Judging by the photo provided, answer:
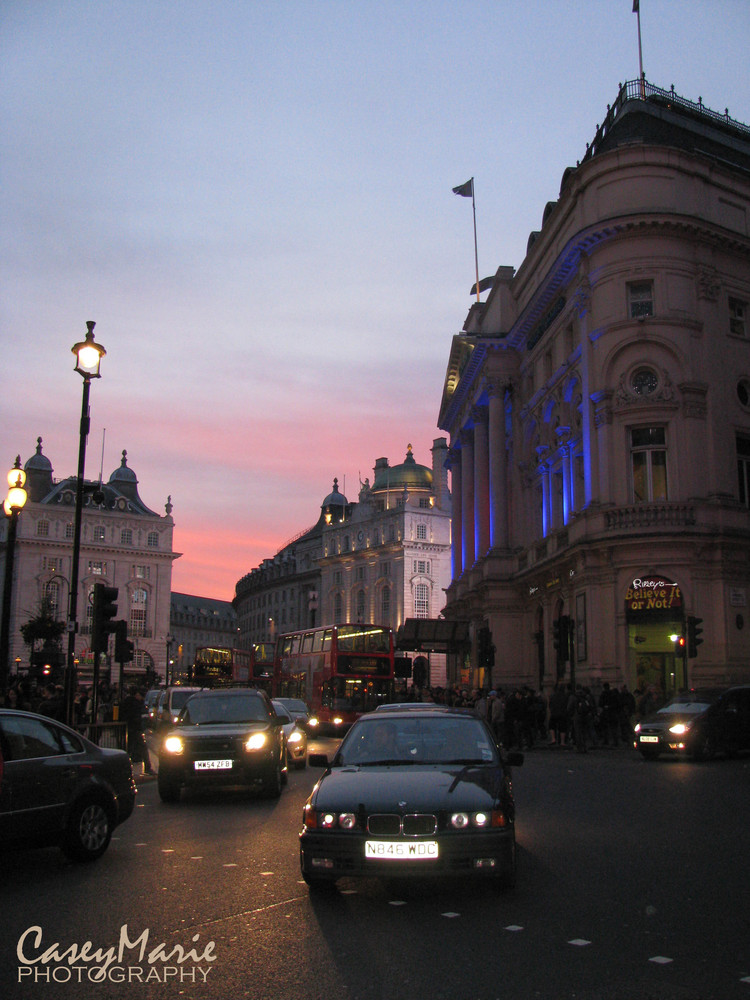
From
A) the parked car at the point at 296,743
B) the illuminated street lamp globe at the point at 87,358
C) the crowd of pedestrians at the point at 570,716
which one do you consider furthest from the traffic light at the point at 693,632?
the illuminated street lamp globe at the point at 87,358

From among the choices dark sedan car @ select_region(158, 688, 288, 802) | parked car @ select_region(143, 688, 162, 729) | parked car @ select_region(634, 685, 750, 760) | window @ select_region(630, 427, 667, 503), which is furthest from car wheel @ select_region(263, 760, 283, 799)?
window @ select_region(630, 427, 667, 503)

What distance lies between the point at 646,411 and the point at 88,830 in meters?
28.6

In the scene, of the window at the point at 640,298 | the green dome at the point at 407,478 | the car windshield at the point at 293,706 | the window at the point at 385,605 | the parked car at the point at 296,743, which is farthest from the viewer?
the green dome at the point at 407,478

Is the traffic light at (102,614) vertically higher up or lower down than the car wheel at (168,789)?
higher up

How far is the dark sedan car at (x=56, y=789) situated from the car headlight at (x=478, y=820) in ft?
12.6

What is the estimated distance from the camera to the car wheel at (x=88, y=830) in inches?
368

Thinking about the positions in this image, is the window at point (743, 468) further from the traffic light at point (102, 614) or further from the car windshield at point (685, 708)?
the traffic light at point (102, 614)

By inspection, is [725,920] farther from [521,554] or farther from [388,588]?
[388,588]

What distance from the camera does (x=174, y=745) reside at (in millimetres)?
14812

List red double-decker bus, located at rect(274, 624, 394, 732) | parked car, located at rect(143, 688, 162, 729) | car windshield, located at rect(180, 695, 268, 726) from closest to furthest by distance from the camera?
car windshield, located at rect(180, 695, 268, 726)
parked car, located at rect(143, 688, 162, 729)
red double-decker bus, located at rect(274, 624, 394, 732)

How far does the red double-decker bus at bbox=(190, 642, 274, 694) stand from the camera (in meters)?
47.0

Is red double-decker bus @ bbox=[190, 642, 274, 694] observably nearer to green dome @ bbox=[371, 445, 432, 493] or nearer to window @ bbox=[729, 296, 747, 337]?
window @ bbox=[729, 296, 747, 337]

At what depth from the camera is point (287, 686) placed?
132 ft

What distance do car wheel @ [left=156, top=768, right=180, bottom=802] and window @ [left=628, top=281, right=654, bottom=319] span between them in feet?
85.5
